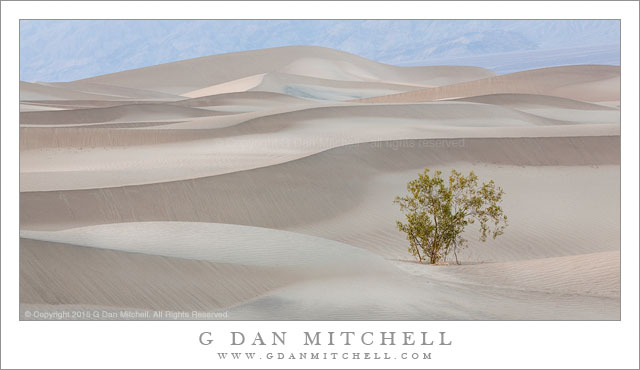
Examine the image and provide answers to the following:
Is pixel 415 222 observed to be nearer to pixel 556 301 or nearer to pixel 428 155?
pixel 556 301

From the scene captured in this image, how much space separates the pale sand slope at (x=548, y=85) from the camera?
131 feet

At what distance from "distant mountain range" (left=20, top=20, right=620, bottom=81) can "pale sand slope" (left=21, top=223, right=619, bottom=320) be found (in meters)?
50.3

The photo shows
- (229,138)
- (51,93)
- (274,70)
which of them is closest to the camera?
(229,138)

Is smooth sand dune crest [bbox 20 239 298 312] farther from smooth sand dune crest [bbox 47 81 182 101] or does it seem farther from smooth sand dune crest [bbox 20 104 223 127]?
smooth sand dune crest [bbox 47 81 182 101]

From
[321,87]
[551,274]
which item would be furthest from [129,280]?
[321,87]

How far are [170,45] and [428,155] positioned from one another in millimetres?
66249

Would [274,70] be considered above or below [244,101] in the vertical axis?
above

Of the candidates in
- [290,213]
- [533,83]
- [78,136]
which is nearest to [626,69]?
[290,213]

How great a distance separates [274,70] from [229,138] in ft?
155

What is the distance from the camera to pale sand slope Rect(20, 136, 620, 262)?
13.2 meters

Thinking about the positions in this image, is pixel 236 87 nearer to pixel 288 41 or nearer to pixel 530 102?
pixel 530 102

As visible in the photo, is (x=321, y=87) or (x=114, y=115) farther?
(x=321, y=87)

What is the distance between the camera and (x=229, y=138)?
21.4 m

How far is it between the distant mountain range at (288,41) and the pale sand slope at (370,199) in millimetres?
41016
